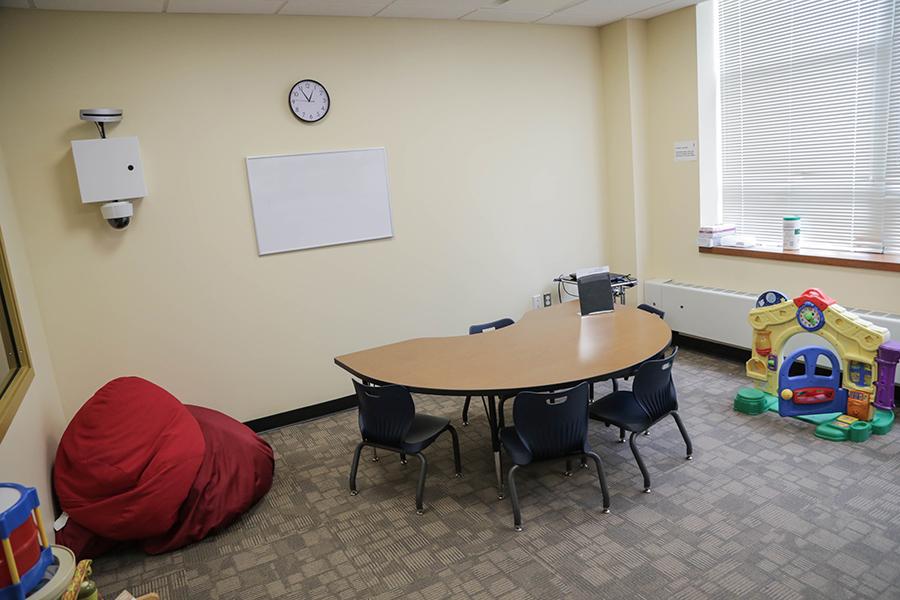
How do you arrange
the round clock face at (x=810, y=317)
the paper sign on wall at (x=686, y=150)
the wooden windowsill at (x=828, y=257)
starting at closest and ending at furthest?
the round clock face at (x=810, y=317), the wooden windowsill at (x=828, y=257), the paper sign on wall at (x=686, y=150)

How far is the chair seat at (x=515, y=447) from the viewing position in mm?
3346

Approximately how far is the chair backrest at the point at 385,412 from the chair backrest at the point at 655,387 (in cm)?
127

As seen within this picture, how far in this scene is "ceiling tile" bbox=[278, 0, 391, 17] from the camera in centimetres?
441

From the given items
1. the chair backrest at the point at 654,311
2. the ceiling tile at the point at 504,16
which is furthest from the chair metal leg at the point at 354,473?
the ceiling tile at the point at 504,16

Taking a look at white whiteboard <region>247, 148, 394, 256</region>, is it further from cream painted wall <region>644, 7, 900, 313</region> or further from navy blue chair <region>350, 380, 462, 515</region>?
cream painted wall <region>644, 7, 900, 313</region>

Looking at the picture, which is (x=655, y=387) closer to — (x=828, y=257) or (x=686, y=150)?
(x=828, y=257)

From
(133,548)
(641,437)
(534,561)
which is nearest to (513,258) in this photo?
(641,437)

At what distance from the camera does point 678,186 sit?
5.95 m

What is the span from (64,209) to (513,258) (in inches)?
141

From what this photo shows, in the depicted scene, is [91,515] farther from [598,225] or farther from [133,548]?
[598,225]

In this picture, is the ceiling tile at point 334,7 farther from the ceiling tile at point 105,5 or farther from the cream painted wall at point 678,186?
the cream painted wall at point 678,186

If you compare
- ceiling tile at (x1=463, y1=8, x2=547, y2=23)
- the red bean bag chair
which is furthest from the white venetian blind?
the red bean bag chair

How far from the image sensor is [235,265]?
473 centimetres

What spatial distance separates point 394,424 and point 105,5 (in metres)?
3.14
